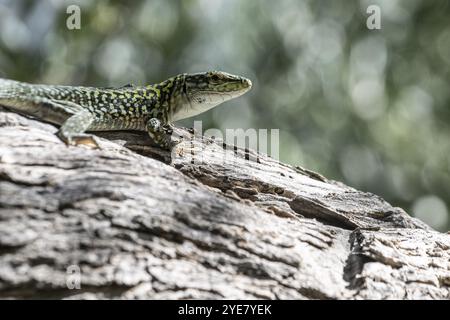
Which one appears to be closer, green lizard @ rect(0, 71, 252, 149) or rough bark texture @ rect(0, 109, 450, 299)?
rough bark texture @ rect(0, 109, 450, 299)

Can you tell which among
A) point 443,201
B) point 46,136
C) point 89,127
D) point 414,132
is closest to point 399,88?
point 414,132

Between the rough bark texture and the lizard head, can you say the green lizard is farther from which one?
the rough bark texture

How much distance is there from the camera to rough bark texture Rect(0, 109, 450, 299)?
4.30 m

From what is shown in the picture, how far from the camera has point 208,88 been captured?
813 centimetres

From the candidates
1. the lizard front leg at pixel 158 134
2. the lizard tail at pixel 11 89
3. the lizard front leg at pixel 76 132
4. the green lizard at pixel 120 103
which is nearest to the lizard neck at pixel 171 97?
the green lizard at pixel 120 103

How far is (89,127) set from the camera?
6664 mm

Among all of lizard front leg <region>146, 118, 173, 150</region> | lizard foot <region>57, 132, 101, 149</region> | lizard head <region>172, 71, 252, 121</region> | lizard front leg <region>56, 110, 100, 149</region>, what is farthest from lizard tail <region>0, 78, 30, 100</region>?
lizard head <region>172, 71, 252, 121</region>

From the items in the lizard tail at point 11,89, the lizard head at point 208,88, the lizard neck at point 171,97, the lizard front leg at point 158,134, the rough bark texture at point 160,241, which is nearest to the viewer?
the rough bark texture at point 160,241

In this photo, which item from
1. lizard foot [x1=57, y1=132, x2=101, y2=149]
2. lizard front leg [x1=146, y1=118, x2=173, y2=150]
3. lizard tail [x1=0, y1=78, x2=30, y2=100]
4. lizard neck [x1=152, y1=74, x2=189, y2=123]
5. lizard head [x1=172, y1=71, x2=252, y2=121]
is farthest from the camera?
lizard head [x1=172, y1=71, x2=252, y2=121]

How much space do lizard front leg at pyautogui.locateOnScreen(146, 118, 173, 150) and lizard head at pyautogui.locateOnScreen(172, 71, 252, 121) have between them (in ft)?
3.22

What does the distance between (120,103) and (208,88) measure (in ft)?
4.64

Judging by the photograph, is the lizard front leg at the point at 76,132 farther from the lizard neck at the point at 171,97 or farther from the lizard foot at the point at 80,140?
the lizard neck at the point at 171,97

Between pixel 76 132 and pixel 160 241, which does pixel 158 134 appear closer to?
pixel 76 132

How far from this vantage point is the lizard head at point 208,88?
8039 millimetres
